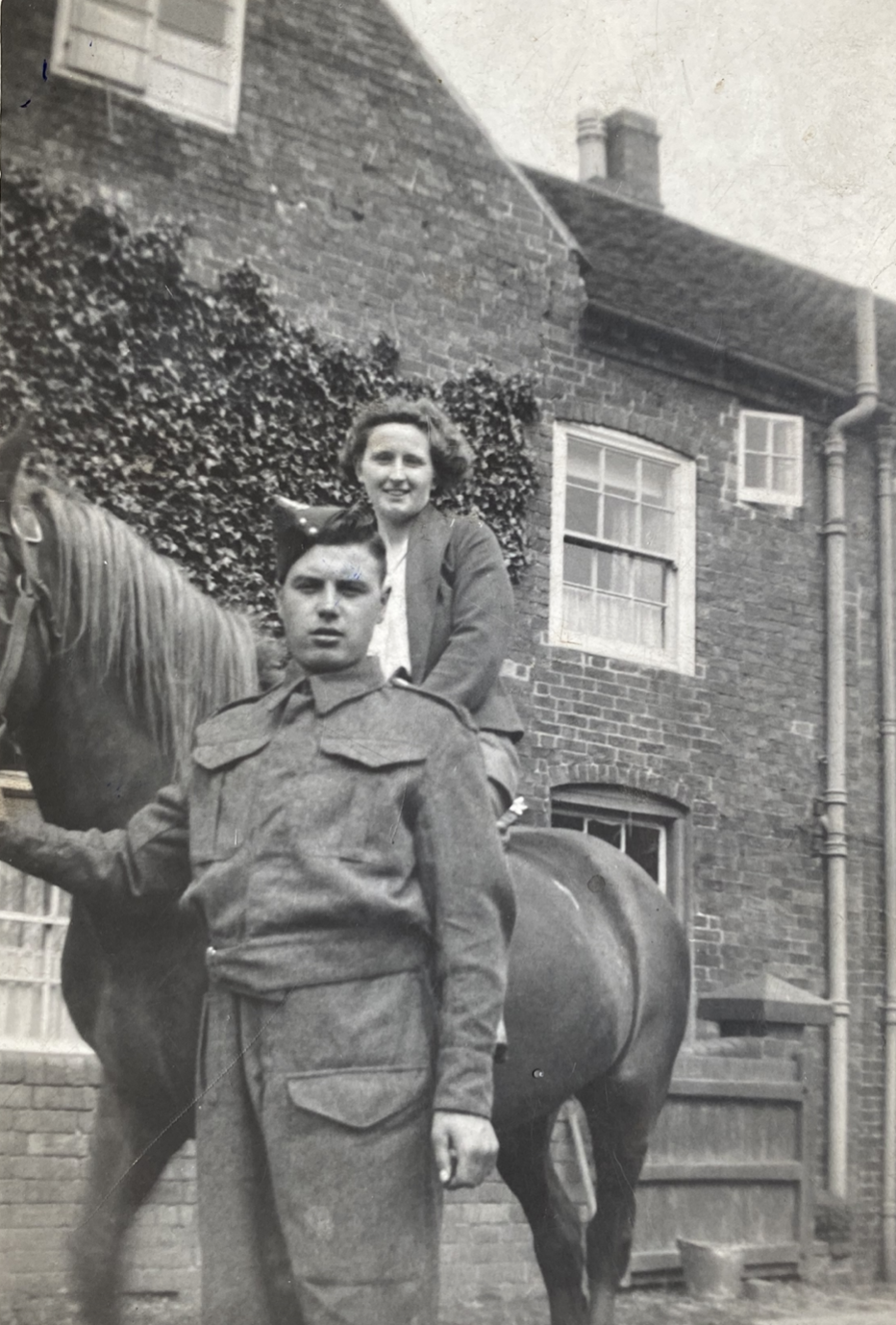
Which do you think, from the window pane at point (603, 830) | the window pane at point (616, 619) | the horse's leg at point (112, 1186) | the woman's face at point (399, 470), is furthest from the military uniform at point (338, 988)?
the window pane at point (616, 619)

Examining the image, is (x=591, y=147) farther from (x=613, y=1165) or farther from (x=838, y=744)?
(x=613, y=1165)

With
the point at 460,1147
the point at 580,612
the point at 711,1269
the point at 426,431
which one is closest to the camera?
the point at 460,1147

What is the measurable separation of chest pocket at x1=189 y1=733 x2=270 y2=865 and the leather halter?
501 mm

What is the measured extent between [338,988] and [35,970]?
5.16ft

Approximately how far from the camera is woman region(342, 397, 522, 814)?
357 centimetres

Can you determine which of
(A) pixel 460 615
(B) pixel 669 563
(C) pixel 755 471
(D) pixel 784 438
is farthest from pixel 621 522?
(A) pixel 460 615

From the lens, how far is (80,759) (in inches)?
125

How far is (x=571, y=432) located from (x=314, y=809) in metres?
3.04

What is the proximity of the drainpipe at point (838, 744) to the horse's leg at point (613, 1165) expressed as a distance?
0.92 metres

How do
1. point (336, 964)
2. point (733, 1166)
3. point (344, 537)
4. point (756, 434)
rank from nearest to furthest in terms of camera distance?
1. point (336, 964)
2. point (344, 537)
3. point (733, 1166)
4. point (756, 434)

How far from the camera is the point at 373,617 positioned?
288 cm

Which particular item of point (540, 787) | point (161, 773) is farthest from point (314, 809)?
point (540, 787)

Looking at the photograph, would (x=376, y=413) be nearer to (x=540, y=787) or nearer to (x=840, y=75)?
(x=540, y=787)

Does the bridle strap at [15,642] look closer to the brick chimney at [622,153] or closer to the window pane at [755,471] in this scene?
the brick chimney at [622,153]
